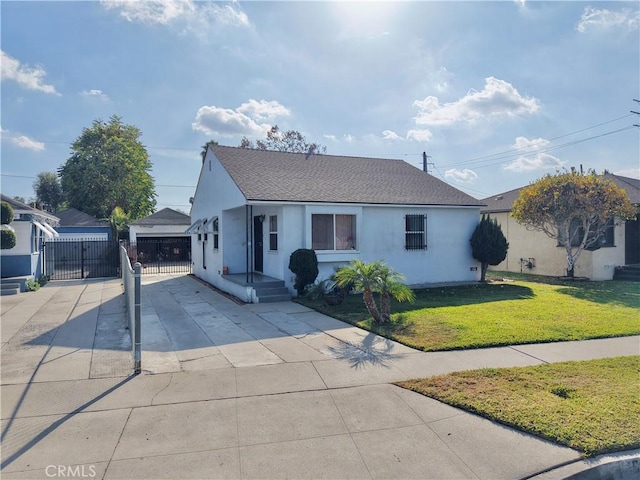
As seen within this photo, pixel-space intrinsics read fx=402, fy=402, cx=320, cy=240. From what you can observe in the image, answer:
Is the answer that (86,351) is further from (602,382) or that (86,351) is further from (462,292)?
(462,292)

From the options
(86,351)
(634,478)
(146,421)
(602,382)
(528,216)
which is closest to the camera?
(634,478)

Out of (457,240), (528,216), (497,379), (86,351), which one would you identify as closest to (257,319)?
(86,351)

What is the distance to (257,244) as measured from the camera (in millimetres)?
15031

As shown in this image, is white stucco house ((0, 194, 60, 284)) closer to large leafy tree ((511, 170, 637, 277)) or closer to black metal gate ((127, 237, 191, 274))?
black metal gate ((127, 237, 191, 274))

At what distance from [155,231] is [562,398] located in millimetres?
27337

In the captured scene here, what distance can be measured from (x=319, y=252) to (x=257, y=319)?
386 cm

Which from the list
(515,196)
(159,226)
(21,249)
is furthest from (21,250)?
(515,196)

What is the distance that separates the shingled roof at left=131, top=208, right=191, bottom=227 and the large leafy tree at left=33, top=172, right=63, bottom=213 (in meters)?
39.4

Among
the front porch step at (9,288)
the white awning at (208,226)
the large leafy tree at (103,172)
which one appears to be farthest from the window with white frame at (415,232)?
the large leafy tree at (103,172)

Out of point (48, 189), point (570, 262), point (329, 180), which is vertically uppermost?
point (48, 189)

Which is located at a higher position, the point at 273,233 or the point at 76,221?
the point at 76,221

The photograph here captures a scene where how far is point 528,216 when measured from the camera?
651 inches

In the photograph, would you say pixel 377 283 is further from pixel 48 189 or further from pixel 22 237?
pixel 48 189

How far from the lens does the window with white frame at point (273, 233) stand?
13.4 metres
